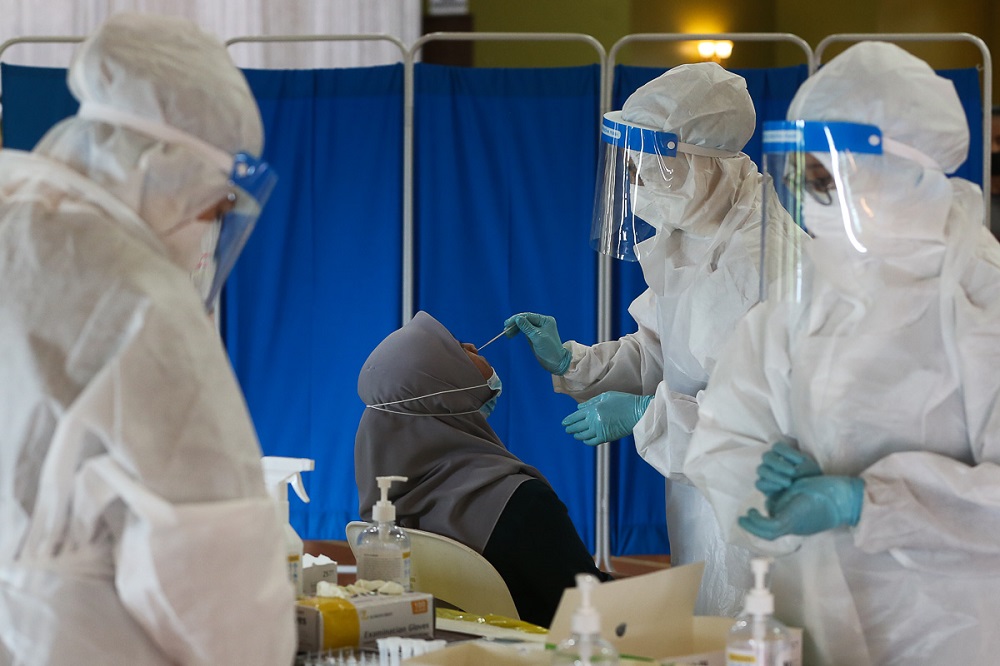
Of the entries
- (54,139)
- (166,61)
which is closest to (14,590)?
(54,139)

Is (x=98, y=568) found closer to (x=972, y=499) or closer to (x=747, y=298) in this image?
(x=972, y=499)

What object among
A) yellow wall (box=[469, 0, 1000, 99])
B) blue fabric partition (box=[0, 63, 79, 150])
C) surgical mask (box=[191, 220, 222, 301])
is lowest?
surgical mask (box=[191, 220, 222, 301])

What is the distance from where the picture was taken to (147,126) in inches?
50.7

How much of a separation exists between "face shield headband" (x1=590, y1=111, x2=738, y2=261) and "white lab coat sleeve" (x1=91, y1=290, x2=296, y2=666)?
149 centimetres

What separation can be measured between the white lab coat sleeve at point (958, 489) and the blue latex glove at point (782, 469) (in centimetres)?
8

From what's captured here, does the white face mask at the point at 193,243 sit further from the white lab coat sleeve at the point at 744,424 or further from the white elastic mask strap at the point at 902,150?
the white elastic mask strap at the point at 902,150

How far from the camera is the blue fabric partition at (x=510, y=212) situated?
452 centimetres

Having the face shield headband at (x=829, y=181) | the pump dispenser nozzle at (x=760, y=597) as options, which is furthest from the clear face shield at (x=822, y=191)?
the pump dispenser nozzle at (x=760, y=597)

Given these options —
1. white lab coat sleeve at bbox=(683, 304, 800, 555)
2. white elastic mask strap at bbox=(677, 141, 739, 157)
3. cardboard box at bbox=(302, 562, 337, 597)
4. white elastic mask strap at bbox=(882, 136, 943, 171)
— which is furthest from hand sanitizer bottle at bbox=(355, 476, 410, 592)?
white elastic mask strap at bbox=(677, 141, 739, 157)

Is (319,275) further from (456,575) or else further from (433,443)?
(456,575)

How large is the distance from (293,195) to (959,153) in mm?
3404

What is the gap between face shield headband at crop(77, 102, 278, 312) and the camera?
1.29m

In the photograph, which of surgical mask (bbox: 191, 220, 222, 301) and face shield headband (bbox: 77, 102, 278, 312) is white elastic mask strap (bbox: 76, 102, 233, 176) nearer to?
face shield headband (bbox: 77, 102, 278, 312)

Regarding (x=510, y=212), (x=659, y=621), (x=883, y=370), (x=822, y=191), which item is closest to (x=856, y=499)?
(x=883, y=370)
